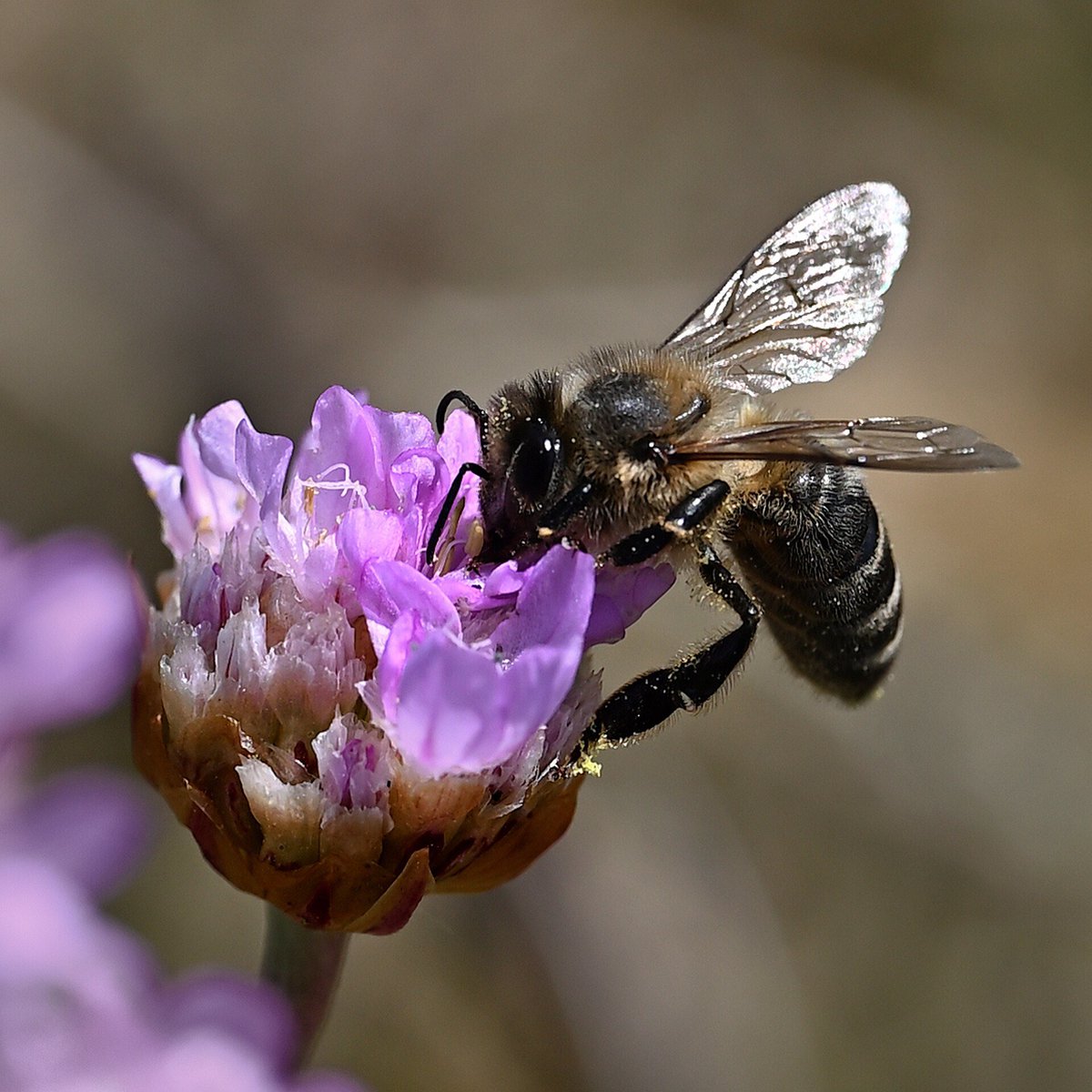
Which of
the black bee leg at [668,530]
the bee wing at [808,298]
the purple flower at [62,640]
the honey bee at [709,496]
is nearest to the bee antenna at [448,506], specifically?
the honey bee at [709,496]

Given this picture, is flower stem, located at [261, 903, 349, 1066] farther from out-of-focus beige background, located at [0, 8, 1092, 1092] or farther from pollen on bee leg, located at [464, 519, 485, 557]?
out-of-focus beige background, located at [0, 8, 1092, 1092]

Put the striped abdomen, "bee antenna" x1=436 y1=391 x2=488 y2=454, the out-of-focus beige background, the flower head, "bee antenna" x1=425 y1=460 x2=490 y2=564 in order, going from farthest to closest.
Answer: the out-of-focus beige background → the striped abdomen → "bee antenna" x1=436 y1=391 x2=488 y2=454 → "bee antenna" x1=425 y1=460 x2=490 y2=564 → the flower head

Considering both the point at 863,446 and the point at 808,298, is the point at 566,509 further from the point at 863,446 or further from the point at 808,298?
the point at 808,298

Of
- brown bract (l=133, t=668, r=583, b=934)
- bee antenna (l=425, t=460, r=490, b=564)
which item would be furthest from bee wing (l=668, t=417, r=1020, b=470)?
brown bract (l=133, t=668, r=583, b=934)

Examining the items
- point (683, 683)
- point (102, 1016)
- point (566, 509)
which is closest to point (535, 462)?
point (566, 509)

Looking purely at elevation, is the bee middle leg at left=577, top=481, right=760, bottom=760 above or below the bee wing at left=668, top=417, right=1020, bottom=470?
below

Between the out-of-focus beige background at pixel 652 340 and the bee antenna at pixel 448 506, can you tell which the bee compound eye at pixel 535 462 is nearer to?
the bee antenna at pixel 448 506

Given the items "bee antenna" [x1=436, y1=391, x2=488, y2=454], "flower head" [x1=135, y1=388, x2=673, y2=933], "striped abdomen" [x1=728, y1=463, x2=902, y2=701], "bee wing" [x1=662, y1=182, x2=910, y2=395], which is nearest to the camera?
"flower head" [x1=135, y1=388, x2=673, y2=933]

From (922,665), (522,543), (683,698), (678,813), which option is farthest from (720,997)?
(522,543)
